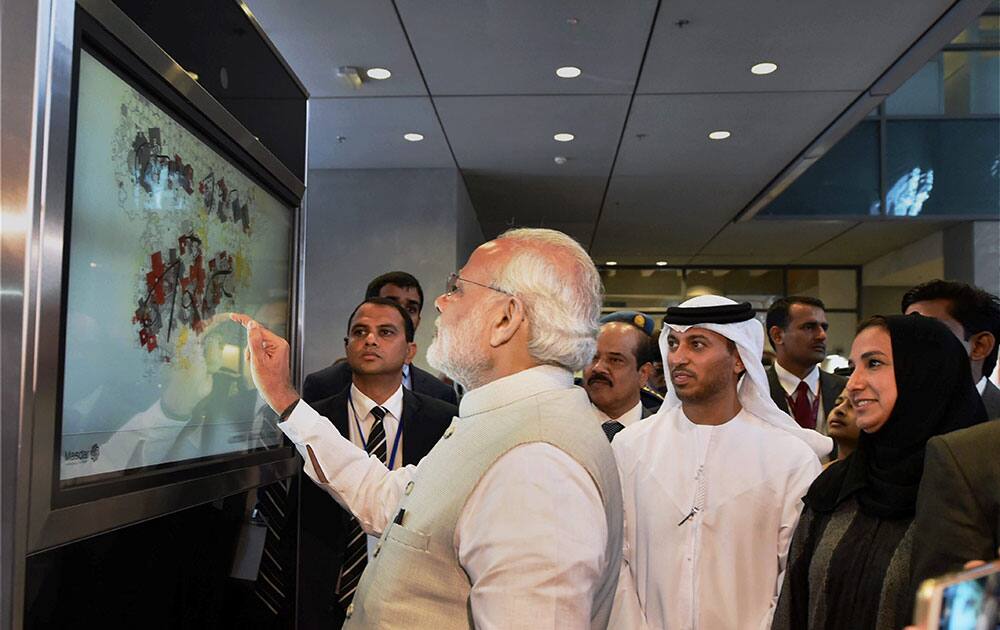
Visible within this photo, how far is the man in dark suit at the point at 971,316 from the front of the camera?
140 inches

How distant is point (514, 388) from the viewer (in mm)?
1695

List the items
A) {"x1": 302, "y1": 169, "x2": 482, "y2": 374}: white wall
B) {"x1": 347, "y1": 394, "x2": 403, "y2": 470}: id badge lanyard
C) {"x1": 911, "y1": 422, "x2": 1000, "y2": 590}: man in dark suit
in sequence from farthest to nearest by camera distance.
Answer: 1. {"x1": 302, "y1": 169, "x2": 482, "y2": 374}: white wall
2. {"x1": 347, "y1": 394, "x2": 403, "y2": 470}: id badge lanyard
3. {"x1": 911, "y1": 422, "x2": 1000, "y2": 590}: man in dark suit

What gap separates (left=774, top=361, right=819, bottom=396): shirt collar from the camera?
5.02 m

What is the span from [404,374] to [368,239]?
4.22 m

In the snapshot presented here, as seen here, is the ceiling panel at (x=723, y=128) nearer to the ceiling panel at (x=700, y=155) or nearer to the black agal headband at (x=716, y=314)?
the ceiling panel at (x=700, y=155)

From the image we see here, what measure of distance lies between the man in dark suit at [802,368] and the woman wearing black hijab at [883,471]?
251 centimetres

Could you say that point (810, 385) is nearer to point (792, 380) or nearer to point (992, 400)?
point (792, 380)

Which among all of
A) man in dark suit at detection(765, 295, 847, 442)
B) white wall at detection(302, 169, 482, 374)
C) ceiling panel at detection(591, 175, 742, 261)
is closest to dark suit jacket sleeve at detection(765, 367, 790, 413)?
man in dark suit at detection(765, 295, 847, 442)

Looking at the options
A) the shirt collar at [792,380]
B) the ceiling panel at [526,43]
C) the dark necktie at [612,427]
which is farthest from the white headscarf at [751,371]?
the ceiling panel at [526,43]

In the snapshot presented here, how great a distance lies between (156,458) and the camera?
1.75 meters

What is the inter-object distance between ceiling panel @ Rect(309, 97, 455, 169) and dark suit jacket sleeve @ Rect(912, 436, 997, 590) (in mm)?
5249

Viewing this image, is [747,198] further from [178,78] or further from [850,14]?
[178,78]

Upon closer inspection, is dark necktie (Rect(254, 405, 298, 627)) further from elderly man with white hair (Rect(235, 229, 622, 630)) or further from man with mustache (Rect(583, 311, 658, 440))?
man with mustache (Rect(583, 311, 658, 440))

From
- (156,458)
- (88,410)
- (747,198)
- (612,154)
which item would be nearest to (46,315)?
(88,410)
